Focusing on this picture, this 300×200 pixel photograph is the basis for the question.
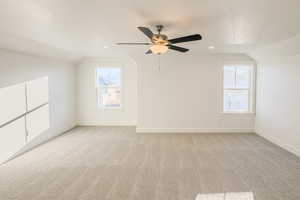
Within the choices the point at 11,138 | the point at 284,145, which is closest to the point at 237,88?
the point at 284,145

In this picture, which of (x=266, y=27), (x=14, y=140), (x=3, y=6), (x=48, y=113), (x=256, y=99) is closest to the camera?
(x=3, y=6)

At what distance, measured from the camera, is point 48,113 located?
5.49m

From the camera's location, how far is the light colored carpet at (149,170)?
283 cm

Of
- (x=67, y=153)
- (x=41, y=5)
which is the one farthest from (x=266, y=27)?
(x=67, y=153)

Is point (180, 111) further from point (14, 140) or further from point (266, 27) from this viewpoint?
point (14, 140)

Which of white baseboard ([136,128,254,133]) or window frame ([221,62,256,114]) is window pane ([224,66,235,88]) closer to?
window frame ([221,62,256,114])

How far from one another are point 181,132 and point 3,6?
17.2 ft

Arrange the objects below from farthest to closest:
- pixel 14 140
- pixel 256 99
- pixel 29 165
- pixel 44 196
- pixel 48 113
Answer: pixel 256 99, pixel 48 113, pixel 14 140, pixel 29 165, pixel 44 196

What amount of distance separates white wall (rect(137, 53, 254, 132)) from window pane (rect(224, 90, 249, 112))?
0.83 feet

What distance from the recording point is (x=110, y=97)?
7.26 m

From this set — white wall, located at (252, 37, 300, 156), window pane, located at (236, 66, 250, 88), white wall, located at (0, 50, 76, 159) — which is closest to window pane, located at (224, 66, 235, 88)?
window pane, located at (236, 66, 250, 88)

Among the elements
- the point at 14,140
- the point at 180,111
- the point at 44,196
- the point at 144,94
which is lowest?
the point at 44,196

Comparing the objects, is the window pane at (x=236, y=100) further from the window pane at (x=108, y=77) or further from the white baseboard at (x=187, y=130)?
the window pane at (x=108, y=77)

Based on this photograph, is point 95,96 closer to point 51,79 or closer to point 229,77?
point 51,79
